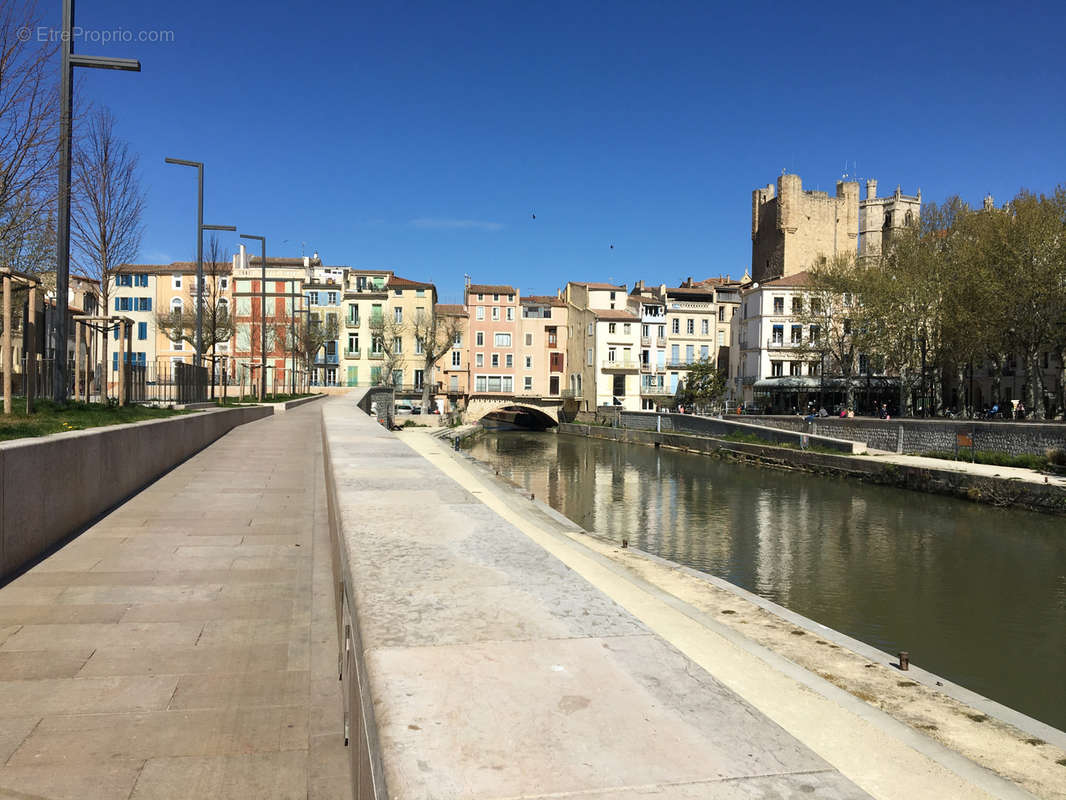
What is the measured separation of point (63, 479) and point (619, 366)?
64.9 metres

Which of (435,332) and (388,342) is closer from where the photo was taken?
(435,332)

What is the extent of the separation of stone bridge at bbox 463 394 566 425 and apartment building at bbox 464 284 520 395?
51.4 inches

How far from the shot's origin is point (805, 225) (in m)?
75.0

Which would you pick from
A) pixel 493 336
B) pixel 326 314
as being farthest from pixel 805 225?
pixel 326 314

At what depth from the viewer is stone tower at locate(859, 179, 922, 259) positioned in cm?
7744

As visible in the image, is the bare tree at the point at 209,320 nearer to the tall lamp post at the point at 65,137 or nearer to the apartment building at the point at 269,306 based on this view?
the apartment building at the point at 269,306

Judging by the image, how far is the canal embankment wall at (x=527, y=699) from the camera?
1.79 metres

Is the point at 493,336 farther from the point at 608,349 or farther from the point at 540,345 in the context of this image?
the point at 608,349

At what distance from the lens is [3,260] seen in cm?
1554

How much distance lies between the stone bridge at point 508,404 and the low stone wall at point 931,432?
99.5ft

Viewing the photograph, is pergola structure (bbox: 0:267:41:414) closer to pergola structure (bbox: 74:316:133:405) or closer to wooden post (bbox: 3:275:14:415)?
wooden post (bbox: 3:275:14:415)

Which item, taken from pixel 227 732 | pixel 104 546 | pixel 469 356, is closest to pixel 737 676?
pixel 227 732

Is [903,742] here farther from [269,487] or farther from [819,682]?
[269,487]

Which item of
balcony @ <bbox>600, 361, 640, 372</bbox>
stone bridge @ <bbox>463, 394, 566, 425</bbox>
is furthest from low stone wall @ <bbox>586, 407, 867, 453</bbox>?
stone bridge @ <bbox>463, 394, 566, 425</bbox>
